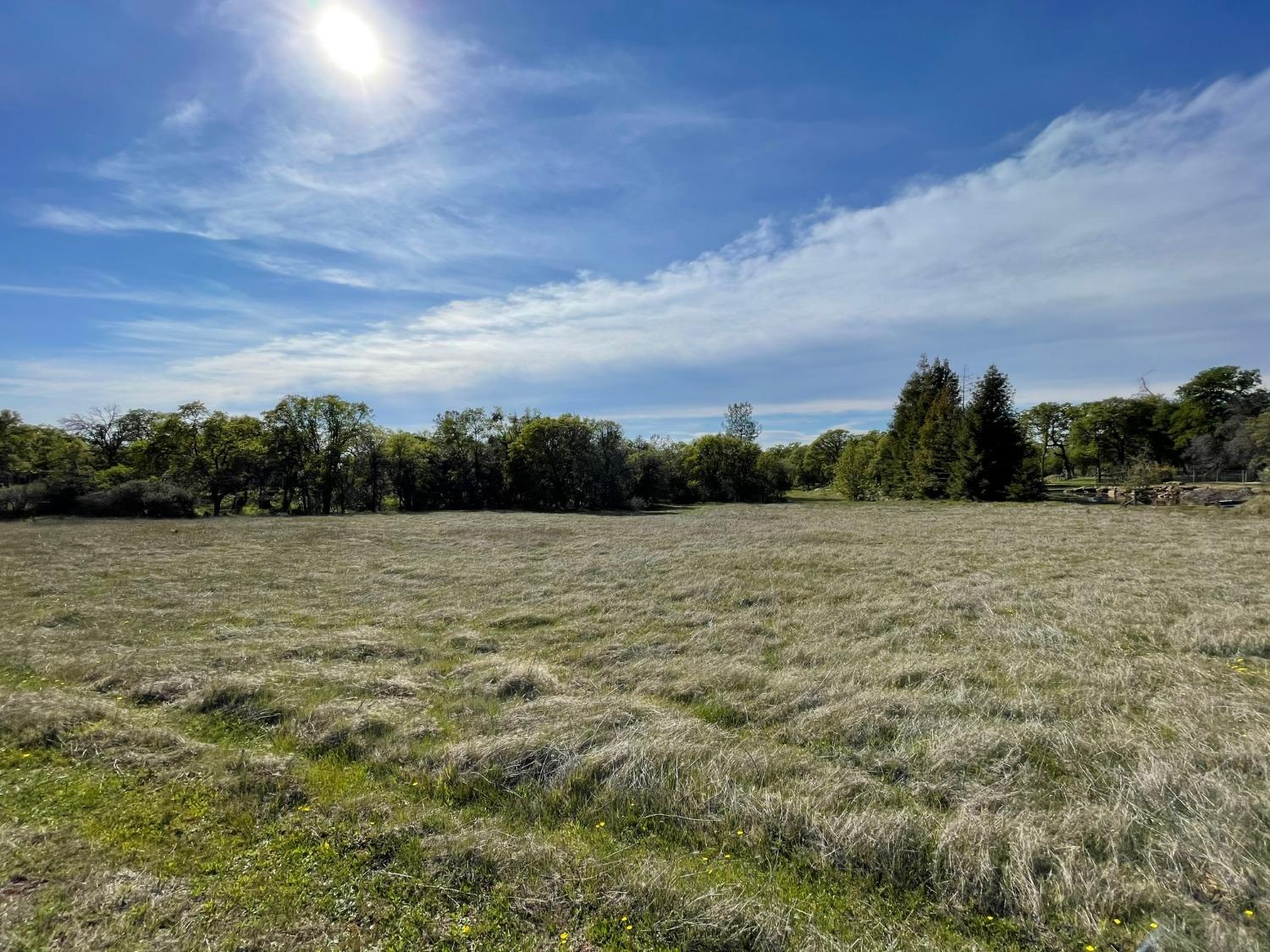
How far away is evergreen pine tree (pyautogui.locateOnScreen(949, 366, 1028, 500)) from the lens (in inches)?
1615

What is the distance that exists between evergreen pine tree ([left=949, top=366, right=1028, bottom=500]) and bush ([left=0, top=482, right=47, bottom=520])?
218ft

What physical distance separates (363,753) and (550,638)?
4.24 meters

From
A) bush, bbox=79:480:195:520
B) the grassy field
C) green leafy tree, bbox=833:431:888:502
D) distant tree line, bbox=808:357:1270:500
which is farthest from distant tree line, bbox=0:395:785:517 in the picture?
the grassy field

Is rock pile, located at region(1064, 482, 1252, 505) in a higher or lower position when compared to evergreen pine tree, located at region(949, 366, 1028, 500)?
lower

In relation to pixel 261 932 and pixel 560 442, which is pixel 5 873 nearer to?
pixel 261 932

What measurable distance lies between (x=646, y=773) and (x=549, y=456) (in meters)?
49.7

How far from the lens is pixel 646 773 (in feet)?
15.6

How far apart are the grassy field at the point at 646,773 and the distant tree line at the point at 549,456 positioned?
34634 mm

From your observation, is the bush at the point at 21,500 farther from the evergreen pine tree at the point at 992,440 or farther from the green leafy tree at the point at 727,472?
the evergreen pine tree at the point at 992,440

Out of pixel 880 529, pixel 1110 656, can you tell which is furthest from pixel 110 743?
pixel 880 529

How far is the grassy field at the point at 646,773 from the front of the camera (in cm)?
334

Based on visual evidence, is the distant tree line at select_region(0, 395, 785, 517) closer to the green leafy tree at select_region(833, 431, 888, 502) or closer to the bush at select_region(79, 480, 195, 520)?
the bush at select_region(79, 480, 195, 520)

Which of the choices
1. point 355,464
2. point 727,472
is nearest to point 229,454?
point 355,464

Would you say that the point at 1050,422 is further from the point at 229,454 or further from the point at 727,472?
the point at 229,454
